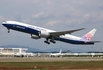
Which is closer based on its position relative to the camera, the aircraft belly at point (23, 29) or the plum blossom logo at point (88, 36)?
the aircraft belly at point (23, 29)

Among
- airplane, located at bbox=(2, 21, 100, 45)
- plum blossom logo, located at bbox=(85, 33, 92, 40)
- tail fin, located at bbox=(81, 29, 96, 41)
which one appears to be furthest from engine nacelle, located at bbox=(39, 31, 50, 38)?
plum blossom logo, located at bbox=(85, 33, 92, 40)

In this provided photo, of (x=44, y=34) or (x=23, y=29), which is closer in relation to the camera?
(x=23, y=29)

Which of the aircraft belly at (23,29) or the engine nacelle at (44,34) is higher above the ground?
the aircraft belly at (23,29)

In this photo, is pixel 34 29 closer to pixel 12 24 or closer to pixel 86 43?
pixel 12 24

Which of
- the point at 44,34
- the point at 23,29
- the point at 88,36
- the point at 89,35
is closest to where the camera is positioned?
the point at 23,29

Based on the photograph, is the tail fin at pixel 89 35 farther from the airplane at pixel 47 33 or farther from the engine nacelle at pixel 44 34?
the engine nacelle at pixel 44 34

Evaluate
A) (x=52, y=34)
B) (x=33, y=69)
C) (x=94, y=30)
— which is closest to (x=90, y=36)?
(x=94, y=30)

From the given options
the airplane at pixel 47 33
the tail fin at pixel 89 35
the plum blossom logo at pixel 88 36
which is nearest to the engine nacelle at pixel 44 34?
the airplane at pixel 47 33

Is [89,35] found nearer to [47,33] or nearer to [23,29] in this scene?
[47,33]

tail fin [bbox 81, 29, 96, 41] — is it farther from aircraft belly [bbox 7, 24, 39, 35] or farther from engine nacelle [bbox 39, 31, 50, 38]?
aircraft belly [bbox 7, 24, 39, 35]

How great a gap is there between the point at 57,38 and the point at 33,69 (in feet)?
161

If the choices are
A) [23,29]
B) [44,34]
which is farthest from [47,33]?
[23,29]

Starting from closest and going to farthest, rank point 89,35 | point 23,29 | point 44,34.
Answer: point 23,29 → point 44,34 → point 89,35

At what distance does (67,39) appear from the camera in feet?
301
